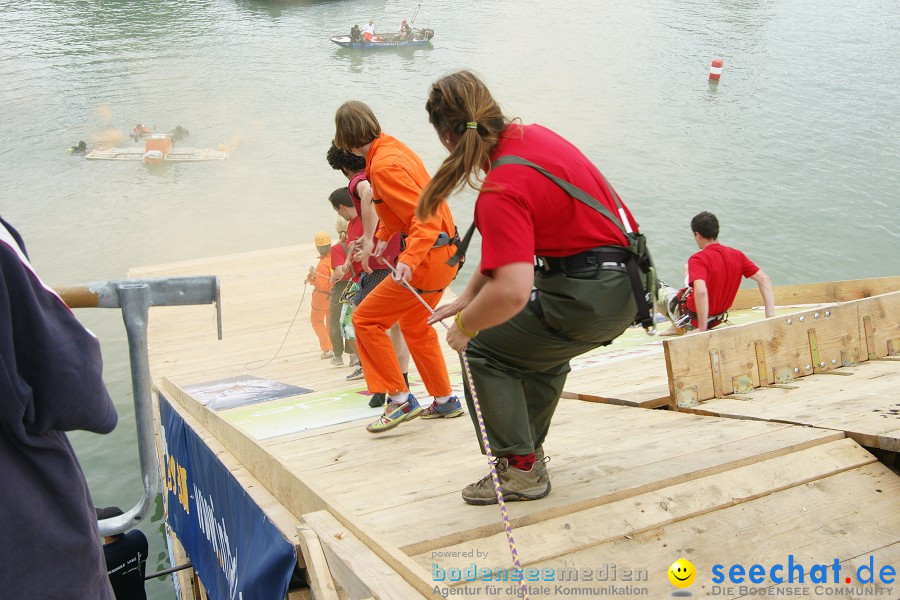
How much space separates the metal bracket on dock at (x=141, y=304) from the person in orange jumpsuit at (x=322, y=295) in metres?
7.16

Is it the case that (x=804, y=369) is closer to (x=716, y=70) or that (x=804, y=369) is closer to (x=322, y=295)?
(x=322, y=295)

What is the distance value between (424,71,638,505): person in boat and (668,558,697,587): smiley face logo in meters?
0.67

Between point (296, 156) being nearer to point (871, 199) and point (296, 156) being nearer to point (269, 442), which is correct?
point (871, 199)

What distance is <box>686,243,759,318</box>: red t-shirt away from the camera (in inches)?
289

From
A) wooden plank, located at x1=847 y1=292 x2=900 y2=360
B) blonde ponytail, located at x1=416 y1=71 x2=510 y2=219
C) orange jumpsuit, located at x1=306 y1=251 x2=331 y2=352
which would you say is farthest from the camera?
orange jumpsuit, located at x1=306 y1=251 x2=331 y2=352

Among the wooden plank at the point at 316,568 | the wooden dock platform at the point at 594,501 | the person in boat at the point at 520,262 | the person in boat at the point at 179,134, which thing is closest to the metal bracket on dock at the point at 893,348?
the wooden dock platform at the point at 594,501

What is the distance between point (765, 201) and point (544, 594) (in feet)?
72.9

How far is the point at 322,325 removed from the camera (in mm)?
9609

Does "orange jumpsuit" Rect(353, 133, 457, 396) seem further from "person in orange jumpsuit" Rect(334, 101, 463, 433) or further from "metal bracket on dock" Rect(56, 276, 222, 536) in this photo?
"metal bracket on dock" Rect(56, 276, 222, 536)

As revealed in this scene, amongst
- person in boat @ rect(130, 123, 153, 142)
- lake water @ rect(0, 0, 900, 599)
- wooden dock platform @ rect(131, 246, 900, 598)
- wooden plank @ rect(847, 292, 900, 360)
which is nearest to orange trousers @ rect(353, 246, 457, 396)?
wooden dock platform @ rect(131, 246, 900, 598)

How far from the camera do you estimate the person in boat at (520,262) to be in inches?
111

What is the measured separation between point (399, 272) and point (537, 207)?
5.55 ft

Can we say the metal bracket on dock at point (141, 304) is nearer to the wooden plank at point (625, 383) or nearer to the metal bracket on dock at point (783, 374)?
the wooden plank at point (625, 383)

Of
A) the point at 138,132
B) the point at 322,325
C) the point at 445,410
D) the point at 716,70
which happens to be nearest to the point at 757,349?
the point at 445,410
